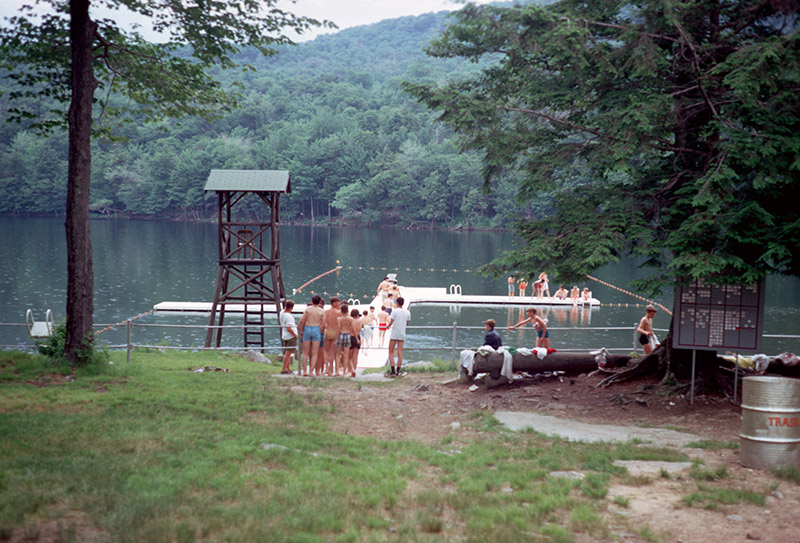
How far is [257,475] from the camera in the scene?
691 cm

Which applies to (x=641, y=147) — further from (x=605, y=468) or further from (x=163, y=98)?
(x=163, y=98)

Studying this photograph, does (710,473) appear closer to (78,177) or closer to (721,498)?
(721,498)

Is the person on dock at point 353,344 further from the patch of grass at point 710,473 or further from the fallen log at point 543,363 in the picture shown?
the patch of grass at point 710,473

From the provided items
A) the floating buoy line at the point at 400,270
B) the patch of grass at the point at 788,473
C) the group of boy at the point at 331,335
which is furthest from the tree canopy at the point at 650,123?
the floating buoy line at the point at 400,270

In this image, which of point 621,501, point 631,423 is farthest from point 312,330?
point 621,501

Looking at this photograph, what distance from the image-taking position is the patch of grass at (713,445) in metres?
8.80

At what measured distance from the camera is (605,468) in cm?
780

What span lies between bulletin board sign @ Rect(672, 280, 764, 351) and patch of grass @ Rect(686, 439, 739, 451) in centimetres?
200

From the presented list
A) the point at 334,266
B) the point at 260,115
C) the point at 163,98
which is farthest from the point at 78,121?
the point at 260,115

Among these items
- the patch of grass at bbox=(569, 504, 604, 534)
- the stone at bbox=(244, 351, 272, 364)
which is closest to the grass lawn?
the patch of grass at bbox=(569, 504, 604, 534)

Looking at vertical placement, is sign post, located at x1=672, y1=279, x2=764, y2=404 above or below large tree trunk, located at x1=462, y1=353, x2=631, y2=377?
above

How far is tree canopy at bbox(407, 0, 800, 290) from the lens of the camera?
33.1 feet

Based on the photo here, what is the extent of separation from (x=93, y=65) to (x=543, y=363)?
9972mm

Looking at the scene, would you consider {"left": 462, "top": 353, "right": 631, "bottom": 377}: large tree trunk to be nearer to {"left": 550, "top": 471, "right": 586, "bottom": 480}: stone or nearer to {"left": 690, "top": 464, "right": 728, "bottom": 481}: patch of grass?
{"left": 550, "top": 471, "right": 586, "bottom": 480}: stone
